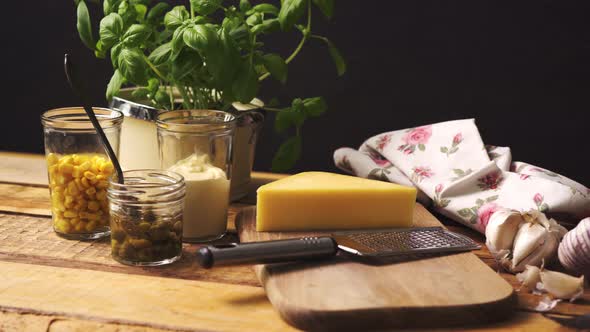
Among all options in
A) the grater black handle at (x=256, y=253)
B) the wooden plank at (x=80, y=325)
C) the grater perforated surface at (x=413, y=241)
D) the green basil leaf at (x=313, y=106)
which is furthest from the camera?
the green basil leaf at (x=313, y=106)

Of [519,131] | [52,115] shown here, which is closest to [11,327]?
[52,115]

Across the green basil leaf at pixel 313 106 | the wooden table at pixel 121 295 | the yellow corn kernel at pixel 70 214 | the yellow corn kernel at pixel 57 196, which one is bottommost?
the wooden table at pixel 121 295

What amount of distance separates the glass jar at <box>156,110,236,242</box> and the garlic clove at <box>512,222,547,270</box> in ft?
1.68

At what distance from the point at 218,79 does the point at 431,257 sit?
0.49 m

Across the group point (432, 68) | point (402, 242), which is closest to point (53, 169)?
point (402, 242)

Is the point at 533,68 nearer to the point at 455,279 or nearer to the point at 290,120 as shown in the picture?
the point at 290,120

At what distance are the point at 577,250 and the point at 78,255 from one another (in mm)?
807

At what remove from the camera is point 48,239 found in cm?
137

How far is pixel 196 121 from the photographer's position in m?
1.43

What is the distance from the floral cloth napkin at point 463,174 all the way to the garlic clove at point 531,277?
0.81 ft

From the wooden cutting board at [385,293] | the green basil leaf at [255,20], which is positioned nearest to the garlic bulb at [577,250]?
the wooden cutting board at [385,293]

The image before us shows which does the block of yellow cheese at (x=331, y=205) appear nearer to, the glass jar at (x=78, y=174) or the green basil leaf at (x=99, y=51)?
the glass jar at (x=78, y=174)

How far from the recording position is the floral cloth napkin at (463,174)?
4.76 ft

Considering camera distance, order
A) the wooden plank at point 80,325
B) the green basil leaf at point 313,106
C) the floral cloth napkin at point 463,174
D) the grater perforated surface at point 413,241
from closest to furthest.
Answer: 1. the wooden plank at point 80,325
2. the grater perforated surface at point 413,241
3. the floral cloth napkin at point 463,174
4. the green basil leaf at point 313,106
